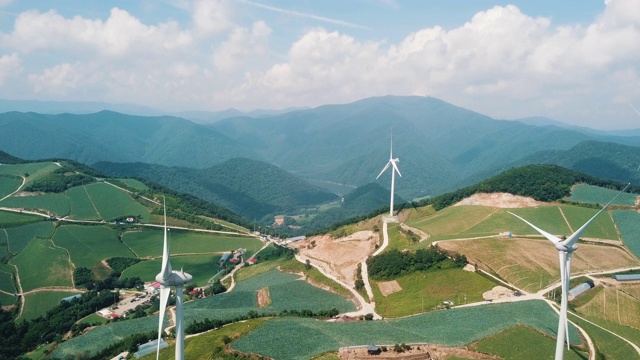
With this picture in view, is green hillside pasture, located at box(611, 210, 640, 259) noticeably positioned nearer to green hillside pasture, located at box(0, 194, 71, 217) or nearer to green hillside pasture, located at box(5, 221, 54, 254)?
green hillside pasture, located at box(5, 221, 54, 254)

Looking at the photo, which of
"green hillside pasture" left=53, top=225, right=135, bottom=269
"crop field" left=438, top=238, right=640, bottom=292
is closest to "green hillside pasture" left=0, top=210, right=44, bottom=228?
"green hillside pasture" left=53, top=225, right=135, bottom=269

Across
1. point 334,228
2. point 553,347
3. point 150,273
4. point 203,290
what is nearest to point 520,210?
point 334,228

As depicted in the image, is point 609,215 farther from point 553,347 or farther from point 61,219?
point 61,219

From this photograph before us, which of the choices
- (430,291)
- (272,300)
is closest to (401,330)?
(430,291)

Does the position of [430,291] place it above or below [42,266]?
below

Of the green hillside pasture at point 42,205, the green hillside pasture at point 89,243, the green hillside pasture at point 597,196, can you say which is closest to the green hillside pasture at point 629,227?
the green hillside pasture at point 597,196

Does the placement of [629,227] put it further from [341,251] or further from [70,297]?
[70,297]

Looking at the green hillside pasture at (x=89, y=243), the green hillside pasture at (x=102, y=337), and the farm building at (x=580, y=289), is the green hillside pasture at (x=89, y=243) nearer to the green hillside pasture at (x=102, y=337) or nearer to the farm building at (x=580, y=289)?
the green hillside pasture at (x=102, y=337)
